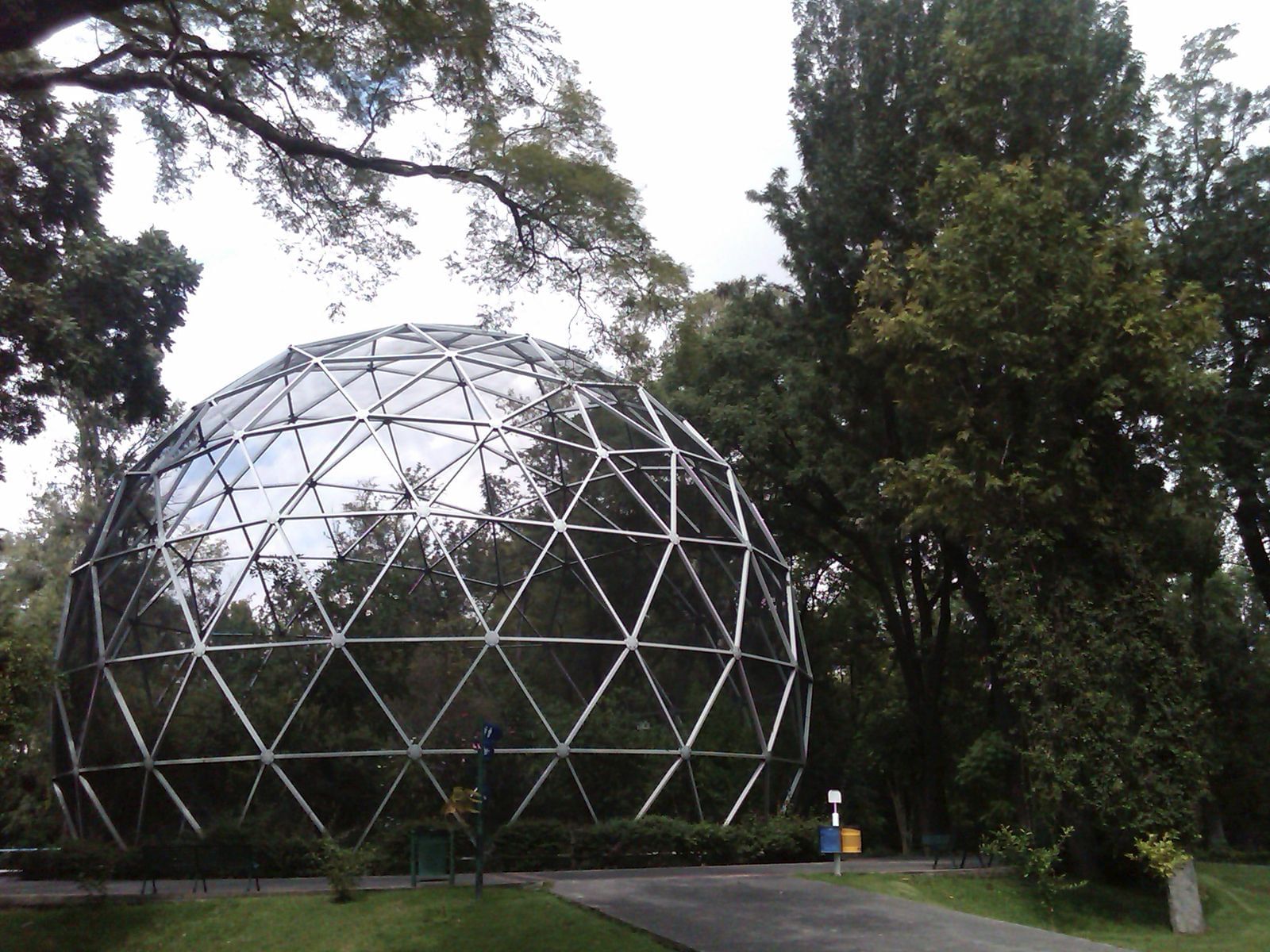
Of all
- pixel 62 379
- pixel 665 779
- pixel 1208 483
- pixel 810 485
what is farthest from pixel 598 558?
pixel 1208 483

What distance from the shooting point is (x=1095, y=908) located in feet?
56.2

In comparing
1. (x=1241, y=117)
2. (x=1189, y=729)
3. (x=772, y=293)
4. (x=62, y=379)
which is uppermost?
(x=1241, y=117)

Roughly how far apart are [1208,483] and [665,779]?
11.1 m

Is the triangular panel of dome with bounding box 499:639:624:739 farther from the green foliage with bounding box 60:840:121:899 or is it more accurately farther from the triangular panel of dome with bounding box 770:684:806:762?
the green foliage with bounding box 60:840:121:899

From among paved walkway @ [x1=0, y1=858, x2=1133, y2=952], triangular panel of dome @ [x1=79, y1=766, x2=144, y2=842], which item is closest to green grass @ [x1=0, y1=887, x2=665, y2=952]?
paved walkway @ [x1=0, y1=858, x2=1133, y2=952]

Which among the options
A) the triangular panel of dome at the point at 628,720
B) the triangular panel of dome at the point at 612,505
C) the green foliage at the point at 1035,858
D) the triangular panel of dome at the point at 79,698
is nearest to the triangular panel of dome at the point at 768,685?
the triangular panel of dome at the point at 628,720

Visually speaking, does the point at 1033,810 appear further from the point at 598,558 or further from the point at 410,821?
the point at 410,821

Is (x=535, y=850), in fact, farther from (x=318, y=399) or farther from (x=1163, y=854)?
(x=318, y=399)

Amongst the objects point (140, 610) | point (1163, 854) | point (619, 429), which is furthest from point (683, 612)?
point (140, 610)

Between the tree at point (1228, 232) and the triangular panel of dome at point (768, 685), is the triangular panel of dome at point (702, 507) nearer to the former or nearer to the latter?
the triangular panel of dome at point (768, 685)

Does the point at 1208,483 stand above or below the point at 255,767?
above

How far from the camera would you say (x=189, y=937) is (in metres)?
13.0

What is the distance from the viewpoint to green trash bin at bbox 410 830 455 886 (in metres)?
15.7

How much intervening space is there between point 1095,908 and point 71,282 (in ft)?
63.3
